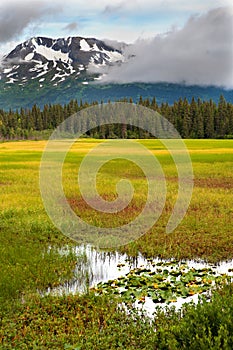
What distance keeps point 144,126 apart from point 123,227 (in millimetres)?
121161

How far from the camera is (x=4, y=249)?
16031 millimetres

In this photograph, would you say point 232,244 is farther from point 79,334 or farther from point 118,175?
point 118,175

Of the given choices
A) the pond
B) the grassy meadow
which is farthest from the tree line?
the pond

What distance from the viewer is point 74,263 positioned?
1547 cm

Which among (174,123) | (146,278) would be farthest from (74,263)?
(174,123)

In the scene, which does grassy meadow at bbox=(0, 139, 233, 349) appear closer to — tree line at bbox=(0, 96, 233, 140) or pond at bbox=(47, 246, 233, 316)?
pond at bbox=(47, 246, 233, 316)

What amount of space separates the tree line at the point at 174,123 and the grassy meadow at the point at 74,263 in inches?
3821

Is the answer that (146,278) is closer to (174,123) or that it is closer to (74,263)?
(74,263)

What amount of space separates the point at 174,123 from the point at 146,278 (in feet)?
404

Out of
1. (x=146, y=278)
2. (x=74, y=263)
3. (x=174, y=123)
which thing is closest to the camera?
(x=146, y=278)

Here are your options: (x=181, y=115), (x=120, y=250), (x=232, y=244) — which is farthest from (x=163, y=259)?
(x=181, y=115)

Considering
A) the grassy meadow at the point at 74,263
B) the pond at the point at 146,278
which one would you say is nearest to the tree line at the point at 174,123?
the grassy meadow at the point at 74,263

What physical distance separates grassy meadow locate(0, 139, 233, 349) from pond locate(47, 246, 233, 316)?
1.66 feet

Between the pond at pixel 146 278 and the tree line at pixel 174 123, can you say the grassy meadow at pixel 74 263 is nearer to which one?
the pond at pixel 146 278
